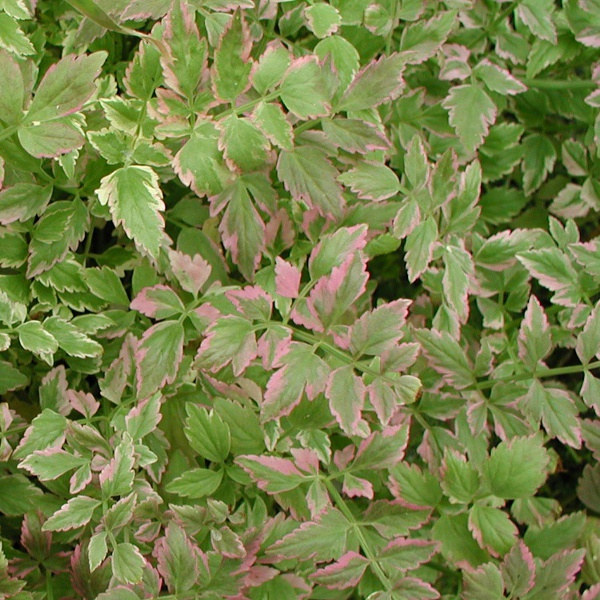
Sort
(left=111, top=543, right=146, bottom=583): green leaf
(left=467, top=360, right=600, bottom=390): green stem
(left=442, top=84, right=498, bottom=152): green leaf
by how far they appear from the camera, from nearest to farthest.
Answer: (left=111, top=543, right=146, bottom=583): green leaf
(left=467, top=360, right=600, bottom=390): green stem
(left=442, top=84, right=498, bottom=152): green leaf

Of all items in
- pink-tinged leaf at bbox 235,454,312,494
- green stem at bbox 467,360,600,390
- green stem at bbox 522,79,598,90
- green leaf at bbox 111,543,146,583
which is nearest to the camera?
green leaf at bbox 111,543,146,583

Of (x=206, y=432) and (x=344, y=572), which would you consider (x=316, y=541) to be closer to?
(x=344, y=572)

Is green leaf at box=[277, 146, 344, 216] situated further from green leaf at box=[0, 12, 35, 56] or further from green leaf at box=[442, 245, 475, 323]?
green leaf at box=[0, 12, 35, 56]

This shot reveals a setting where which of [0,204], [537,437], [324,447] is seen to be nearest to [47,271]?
[0,204]

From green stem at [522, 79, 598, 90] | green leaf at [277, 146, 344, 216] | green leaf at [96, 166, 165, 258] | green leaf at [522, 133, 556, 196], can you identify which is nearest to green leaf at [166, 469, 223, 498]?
green leaf at [96, 166, 165, 258]

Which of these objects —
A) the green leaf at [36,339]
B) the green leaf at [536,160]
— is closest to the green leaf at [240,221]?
the green leaf at [36,339]

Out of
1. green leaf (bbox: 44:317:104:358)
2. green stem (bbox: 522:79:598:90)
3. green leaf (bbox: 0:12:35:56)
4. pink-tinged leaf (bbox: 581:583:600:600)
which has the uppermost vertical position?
green leaf (bbox: 0:12:35:56)

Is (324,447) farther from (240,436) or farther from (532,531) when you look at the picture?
(532,531)
